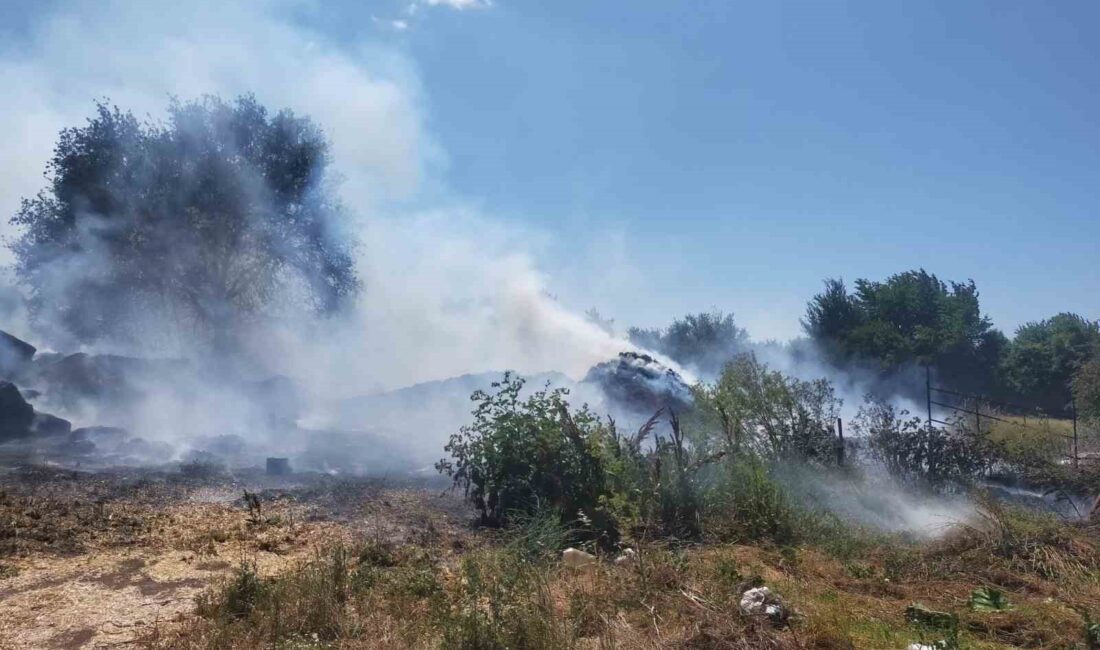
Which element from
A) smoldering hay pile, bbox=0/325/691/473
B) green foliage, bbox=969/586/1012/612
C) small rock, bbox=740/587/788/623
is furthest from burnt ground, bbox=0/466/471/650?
green foliage, bbox=969/586/1012/612

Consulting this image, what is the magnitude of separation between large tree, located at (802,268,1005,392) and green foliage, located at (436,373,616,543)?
106 ft

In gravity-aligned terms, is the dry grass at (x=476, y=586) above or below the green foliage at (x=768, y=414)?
below

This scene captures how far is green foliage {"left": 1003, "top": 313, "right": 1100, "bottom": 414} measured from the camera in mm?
35469

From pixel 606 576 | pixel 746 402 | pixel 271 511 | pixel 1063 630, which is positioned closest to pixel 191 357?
pixel 271 511

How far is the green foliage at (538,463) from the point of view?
8.11 m

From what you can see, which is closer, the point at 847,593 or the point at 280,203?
the point at 847,593

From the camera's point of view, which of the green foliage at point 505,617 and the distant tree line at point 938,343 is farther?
the distant tree line at point 938,343

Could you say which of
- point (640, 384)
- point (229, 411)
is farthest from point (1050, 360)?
point (229, 411)

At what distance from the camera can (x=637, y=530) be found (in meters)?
7.58

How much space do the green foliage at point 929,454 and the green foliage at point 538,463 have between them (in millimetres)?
3974

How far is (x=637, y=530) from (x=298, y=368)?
23526 millimetres

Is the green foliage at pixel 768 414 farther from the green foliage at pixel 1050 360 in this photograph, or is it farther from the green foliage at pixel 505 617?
the green foliage at pixel 1050 360

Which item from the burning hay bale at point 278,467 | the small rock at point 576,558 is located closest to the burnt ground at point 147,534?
the burning hay bale at point 278,467

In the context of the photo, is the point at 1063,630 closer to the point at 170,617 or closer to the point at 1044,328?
the point at 170,617
